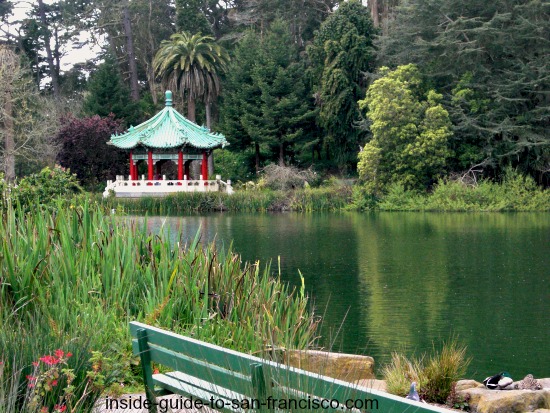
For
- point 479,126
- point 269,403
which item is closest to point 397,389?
point 269,403

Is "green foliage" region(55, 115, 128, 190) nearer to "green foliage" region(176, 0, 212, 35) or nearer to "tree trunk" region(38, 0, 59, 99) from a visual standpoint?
"green foliage" region(176, 0, 212, 35)

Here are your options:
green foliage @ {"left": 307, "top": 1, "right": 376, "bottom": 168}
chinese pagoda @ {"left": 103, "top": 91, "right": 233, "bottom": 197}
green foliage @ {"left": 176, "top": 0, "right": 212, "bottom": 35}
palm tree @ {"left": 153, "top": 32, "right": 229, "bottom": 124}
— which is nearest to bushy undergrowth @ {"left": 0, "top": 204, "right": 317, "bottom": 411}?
chinese pagoda @ {"left": 103, "top": 91, "right": 233, "bottom": 197}

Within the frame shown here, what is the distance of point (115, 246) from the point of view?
6707 mm

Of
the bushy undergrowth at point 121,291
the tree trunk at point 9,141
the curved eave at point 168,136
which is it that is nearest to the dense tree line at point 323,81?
the tree trunk at point 9,141

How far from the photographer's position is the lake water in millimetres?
9141

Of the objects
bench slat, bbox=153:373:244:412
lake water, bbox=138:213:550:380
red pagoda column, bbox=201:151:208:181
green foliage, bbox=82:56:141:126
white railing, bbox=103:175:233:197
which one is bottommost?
lake water, bbox=138:213:550:380

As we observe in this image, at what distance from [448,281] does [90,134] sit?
27084 mm

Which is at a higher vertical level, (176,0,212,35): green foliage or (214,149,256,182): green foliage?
(176,0,212,35): green foliage

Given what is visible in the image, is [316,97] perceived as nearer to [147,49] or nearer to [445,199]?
[445,199]

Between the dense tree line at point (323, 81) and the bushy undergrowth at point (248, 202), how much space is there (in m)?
2.01

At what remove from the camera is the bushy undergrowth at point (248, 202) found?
34.3 metres

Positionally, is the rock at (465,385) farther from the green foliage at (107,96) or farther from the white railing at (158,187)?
the green foliage at (107,96)

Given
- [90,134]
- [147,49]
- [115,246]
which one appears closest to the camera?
[115,246]

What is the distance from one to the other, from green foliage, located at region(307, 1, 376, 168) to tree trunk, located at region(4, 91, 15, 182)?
14455 millimetres
